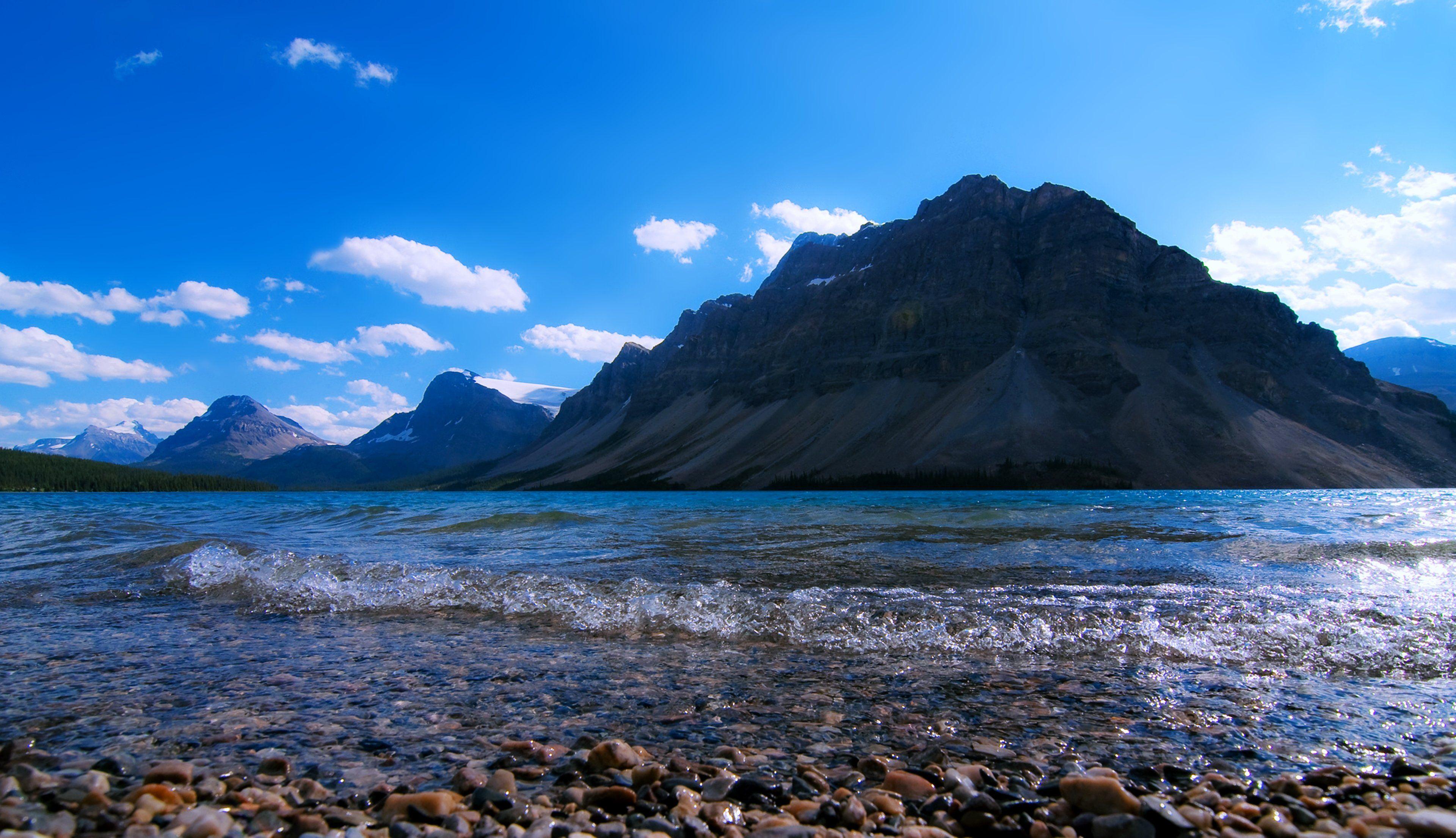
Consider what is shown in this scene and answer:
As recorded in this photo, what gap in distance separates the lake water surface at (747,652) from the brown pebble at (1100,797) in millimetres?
889

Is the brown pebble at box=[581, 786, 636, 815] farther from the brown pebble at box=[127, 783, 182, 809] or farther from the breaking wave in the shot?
the breaking wave

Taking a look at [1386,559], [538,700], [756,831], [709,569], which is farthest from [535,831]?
[1386,559]

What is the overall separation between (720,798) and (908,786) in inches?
53.0

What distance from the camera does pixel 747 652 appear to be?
9.16 meters

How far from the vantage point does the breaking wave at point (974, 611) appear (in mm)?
8898

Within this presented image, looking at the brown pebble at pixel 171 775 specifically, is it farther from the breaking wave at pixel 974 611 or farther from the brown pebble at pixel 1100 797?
the brown pebble at pixel 1100 797

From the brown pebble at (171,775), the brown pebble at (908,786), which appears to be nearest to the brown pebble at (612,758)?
the brown pebble at (908,786)

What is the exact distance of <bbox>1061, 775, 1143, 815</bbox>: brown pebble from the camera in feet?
14.4

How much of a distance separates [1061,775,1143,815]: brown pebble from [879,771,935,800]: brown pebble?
0.89 m

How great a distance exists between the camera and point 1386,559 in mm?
16891

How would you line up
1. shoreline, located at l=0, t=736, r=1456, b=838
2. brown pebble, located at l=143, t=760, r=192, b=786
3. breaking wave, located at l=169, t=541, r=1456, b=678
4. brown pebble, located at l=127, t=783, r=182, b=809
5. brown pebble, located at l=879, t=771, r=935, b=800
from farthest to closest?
breaking wave, located at l=169, t=541, r=1456, b=678 → brown pebble, located at l=143, t=760, r=192, b=786 → brown pebble, located at l=879, t=771, r=935, b=800 → brown pebble, located at l=127, t=783, r=182, b=809 → shoreline, located at l=0, t=736, r=1456, b=838

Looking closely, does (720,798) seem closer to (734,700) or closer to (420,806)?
(420,806)

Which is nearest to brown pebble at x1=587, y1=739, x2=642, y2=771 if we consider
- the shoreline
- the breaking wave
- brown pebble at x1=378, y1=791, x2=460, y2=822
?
the shoreline

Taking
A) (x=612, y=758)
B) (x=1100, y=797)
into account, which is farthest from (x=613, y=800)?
(x=1100, y=797)
